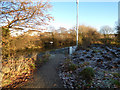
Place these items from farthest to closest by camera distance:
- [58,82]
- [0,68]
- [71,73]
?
[71,73], [58,82], [0,68]

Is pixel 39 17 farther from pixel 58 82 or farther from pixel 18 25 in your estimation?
pixel 58 82

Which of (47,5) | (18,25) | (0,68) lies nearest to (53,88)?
(0,68)

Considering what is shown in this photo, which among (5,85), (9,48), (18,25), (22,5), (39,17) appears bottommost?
(5,85)

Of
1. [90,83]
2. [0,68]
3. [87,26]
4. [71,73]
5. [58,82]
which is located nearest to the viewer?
[0,68]

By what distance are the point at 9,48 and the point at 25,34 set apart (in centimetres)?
82

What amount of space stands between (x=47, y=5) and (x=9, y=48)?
2002 mm

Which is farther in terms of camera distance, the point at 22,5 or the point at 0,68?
the point at 22,5

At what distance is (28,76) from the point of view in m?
2.66

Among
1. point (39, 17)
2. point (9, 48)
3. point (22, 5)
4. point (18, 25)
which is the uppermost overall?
point (22, 5)

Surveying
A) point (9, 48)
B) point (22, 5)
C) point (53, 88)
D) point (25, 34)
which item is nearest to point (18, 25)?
point (25, 34)

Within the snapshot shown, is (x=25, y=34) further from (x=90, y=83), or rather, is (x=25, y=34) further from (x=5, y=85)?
(x=90, y=83)

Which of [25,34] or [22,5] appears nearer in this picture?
[22,5]

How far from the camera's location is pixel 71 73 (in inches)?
112

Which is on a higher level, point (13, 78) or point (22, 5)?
point (22, 5)
